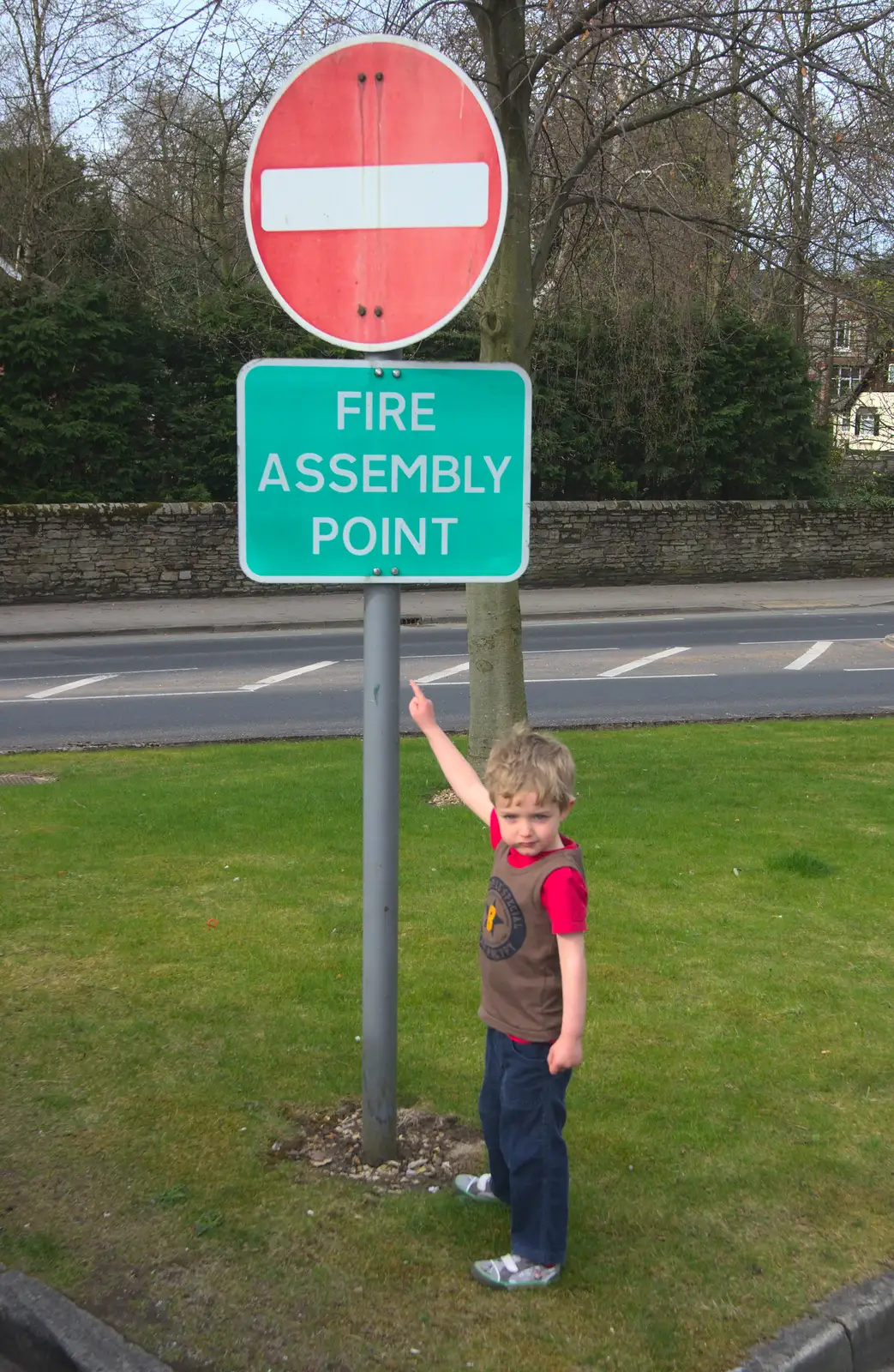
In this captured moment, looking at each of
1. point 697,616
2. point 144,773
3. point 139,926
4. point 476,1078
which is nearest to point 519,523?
point 476,1078

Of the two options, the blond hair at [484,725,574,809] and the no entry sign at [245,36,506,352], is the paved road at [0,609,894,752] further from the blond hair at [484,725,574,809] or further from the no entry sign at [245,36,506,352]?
the blond hair at [484,725,574,809]

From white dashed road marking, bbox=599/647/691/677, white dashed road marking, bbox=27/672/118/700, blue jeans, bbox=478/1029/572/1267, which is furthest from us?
white dashed road marking, bbox=599/647/691/677

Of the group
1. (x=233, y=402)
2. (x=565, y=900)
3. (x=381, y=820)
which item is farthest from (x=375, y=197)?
(x=233, y=402)

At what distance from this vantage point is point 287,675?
53.7ft

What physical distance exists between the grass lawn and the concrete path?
14.9 metres

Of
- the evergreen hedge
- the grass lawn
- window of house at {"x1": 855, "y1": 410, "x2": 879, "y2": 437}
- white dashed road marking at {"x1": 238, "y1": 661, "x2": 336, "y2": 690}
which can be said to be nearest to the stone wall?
the evergreen hedge

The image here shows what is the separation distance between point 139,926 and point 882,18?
6.93 metres

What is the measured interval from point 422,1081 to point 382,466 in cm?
201

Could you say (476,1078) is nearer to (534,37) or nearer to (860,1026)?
(860,1026)

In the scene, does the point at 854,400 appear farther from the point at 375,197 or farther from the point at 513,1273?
the point at 513,1273

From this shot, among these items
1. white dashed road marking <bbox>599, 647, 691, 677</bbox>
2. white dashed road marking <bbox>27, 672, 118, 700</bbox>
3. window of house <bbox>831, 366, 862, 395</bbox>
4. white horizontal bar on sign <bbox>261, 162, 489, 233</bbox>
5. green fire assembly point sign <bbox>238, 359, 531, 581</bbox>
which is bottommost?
white dashed road marking <bbox>27, 672, 118, 700</bbox>

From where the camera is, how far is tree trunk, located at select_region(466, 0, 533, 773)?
25.9 ft

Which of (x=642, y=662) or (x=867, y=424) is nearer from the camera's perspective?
(x=642, y=662)

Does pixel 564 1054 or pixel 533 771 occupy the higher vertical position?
pixel 533 771
